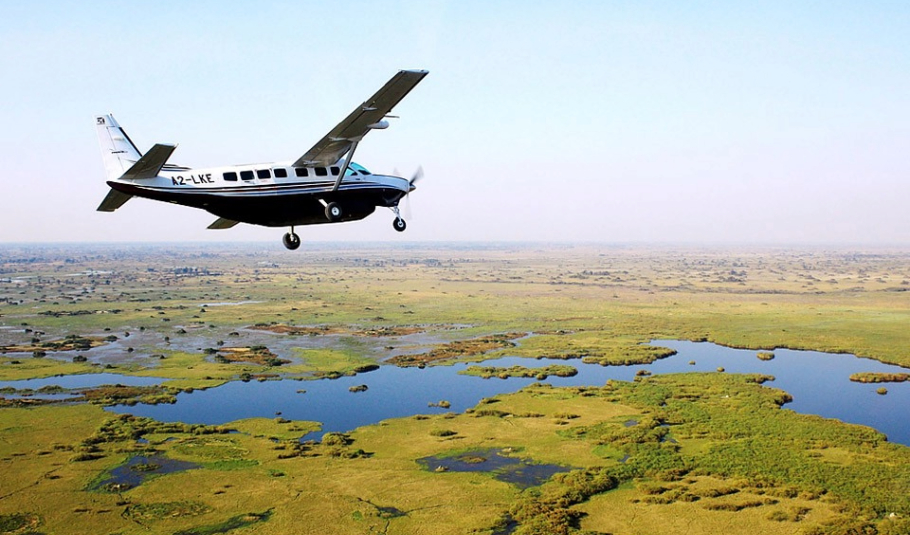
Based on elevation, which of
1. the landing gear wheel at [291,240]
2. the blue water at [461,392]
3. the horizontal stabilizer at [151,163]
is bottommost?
the blue water at [461,392]

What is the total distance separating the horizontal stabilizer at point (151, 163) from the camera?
19.2 metres

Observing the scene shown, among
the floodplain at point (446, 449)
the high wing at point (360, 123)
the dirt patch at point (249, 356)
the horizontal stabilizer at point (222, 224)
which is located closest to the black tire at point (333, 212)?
the high wing at point (360, 123)

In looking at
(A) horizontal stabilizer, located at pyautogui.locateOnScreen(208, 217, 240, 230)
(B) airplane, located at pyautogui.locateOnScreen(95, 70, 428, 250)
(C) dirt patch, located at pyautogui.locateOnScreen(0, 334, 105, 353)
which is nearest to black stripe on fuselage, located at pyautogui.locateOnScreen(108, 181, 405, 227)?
(B) airplane, located at pyautogui.locateOnScreen(95, 70, 428, 250)

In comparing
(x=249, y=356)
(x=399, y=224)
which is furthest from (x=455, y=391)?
(x=399, y=224)

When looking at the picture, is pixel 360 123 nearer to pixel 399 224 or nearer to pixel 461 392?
pixel 399 224

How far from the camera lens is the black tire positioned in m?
21.9

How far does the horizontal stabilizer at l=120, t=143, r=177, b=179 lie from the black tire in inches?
193

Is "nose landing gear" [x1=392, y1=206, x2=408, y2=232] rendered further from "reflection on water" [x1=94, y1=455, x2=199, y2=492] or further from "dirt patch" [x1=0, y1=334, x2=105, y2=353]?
"dirt patch" [x1=0, y1=334, x2=105, y2=353]

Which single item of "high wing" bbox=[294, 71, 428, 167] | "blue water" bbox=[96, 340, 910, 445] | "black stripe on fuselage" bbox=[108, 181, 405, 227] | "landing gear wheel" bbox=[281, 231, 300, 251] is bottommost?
"blue water" bbox=[96, 340, 910, 445]

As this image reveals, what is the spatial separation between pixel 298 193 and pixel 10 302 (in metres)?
162

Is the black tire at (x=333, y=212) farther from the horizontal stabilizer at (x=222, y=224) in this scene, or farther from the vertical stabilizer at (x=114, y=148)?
the vertical stabilizer at (x=114, y=148)

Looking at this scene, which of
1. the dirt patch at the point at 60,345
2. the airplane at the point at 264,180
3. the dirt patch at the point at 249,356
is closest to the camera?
the airplane at the point at 264,180

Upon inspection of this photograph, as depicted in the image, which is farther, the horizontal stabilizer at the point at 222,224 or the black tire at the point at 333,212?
the horizontal stabilizer at the point at 222,224

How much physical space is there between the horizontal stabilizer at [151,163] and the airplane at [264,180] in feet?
0.09
